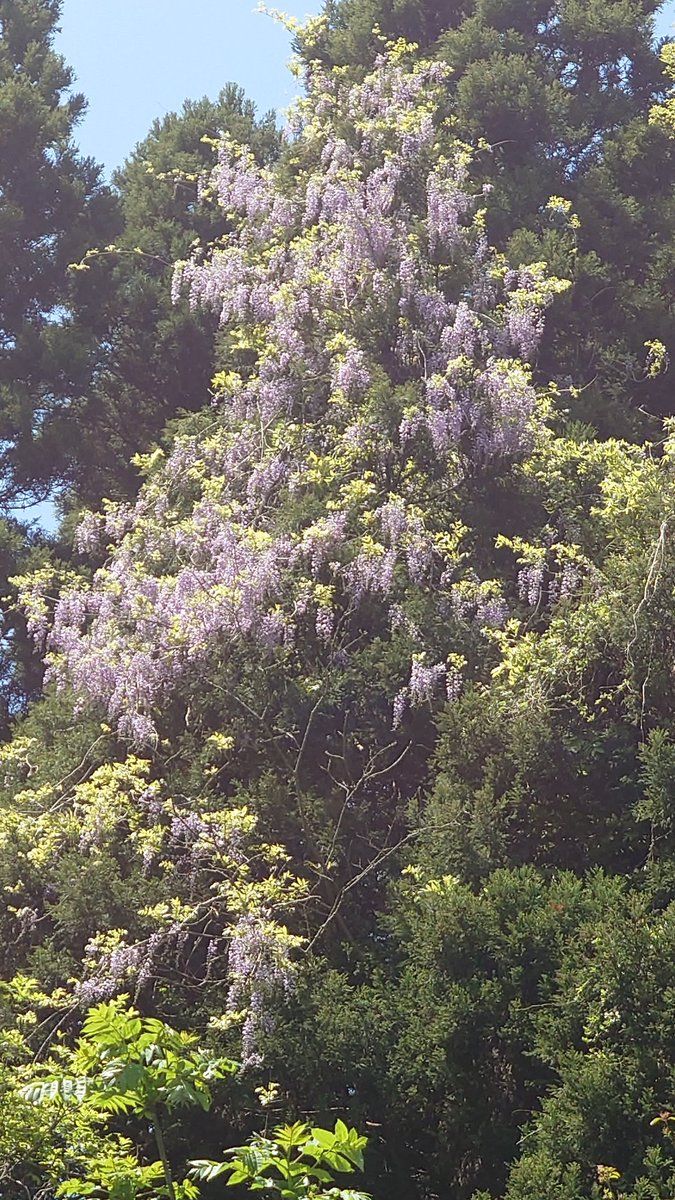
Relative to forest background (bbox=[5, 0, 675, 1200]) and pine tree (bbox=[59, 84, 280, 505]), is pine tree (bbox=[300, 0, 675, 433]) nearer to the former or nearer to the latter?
forest background (bbox=[5, 0, 675, 1200])

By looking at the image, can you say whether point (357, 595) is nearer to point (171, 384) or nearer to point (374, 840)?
point (374, 840)

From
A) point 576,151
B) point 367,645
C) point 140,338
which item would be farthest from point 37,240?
point 367,645

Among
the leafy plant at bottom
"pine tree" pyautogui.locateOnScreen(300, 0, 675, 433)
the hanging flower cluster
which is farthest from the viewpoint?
"pine tree" pyautogui.locateOnScreen(300, 0, 675, 433)

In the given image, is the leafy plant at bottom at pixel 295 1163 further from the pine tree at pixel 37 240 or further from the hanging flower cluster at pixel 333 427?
the pine tree at pixel 37 240

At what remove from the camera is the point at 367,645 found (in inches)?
361

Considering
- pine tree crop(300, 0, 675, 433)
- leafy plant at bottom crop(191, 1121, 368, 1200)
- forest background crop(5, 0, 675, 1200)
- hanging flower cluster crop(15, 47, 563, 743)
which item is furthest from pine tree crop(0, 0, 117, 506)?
leafy plant at bottom crop(191, 1121, 368, 1200)

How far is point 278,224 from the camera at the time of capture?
11875 mm

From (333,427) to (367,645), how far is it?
1.82 metres

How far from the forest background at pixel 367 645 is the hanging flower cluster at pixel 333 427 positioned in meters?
0.03

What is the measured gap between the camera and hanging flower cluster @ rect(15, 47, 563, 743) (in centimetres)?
913

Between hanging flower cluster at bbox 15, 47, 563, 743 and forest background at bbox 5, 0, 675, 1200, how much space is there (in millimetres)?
35

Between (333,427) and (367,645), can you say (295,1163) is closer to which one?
(367,645)

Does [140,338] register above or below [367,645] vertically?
above

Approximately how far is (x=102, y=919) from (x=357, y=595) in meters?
2.51
